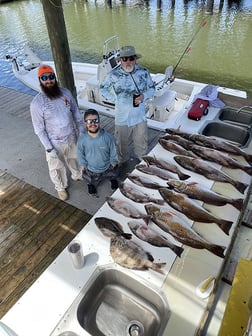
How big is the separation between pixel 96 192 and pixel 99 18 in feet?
53.8

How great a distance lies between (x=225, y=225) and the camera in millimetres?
2123

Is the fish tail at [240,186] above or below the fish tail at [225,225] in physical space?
below

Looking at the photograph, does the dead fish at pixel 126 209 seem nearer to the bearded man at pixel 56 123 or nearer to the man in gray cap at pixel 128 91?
the bearded man at pixel 56 123

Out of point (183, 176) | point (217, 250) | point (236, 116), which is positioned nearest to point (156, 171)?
point (183, 176)

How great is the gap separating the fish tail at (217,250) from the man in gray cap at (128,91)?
1914 mm

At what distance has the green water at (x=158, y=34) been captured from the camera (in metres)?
10.8

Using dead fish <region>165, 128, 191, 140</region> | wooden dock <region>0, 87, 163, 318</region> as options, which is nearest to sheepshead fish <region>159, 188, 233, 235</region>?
dead fish <region>165, 128, 191, 140</region>

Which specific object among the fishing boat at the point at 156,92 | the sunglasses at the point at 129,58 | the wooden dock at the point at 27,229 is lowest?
the fishing boat at the point at 156,92

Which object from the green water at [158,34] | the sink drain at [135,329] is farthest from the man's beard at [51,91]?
the green water at [158,34]

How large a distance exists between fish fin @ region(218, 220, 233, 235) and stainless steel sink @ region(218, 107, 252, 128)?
5.31ft

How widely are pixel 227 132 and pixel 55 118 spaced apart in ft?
6.66

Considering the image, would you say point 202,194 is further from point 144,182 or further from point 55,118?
point 55,118

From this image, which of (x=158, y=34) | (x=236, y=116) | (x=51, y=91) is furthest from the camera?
(x=158, y=34)

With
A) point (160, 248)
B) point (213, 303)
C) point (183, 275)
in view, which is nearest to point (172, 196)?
point (160, 248)
